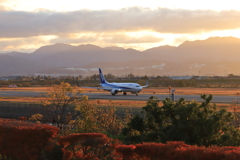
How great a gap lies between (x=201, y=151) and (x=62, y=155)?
612cm

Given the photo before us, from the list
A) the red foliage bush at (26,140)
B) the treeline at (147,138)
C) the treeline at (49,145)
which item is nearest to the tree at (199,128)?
the treeline at (147,138)

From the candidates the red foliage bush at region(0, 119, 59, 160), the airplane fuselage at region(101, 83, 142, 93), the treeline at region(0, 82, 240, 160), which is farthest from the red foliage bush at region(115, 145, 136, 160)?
→ the airplane fuselage at region(101, 83, 142, 93)

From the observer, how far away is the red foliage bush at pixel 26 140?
12.1m

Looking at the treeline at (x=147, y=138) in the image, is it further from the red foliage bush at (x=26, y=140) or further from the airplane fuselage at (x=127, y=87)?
the airplane fuselage at (x=127, y=87)

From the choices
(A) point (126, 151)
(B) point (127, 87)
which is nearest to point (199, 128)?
(A) point (126, 151)

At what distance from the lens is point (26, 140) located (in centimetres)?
1224

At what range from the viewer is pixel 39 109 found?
148 ft

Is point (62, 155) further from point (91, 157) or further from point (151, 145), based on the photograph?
point (151, 145)

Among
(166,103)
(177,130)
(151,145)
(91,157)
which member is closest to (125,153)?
(151,145)

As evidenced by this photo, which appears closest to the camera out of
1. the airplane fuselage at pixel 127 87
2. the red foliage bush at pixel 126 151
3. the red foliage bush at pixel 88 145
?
the red foliage bush at pixel 126 151

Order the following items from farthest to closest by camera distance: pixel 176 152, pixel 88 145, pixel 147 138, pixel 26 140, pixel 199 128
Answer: pixel 147 138
pixel 199 128
pixel 26 140
pixel 88 145
pixel 176 152

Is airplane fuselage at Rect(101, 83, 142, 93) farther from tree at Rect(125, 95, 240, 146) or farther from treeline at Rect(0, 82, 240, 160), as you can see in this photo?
tree at Rect(125, 95, 240, 146)

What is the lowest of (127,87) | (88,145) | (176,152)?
(88,145)

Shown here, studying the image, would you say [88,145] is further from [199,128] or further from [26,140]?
[199,128]
